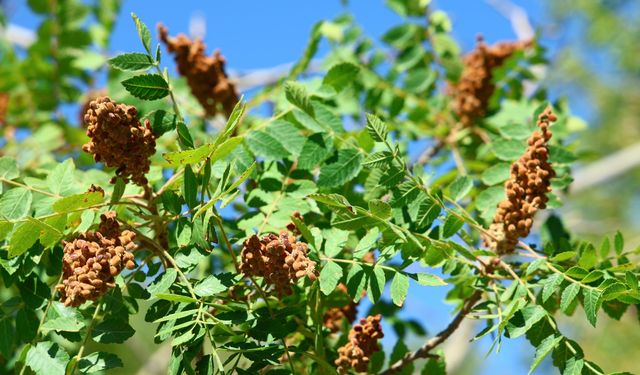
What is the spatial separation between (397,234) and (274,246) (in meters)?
0.25

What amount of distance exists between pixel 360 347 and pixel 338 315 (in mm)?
325

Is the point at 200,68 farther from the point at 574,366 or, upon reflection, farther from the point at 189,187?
the point at 574,366

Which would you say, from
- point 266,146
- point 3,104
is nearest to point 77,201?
point 266,146

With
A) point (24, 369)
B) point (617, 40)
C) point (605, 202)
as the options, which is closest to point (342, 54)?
point (24, 369)

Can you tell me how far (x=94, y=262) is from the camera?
1.32 m

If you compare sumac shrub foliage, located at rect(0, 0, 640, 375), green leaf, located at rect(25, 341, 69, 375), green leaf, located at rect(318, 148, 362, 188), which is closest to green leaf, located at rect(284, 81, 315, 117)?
sumac shrub foliage, located at rect(0, 0, 640, 375)

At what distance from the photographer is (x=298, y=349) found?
1.52 meters

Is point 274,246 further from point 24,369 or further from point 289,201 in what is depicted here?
point 24,369

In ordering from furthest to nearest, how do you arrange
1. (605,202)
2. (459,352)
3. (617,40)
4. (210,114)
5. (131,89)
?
(617,40), (605,202), (459,352), (210,114), (131,89)

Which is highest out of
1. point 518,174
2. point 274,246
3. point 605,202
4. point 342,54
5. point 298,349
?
point 605,202

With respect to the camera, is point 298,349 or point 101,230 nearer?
point 101,230

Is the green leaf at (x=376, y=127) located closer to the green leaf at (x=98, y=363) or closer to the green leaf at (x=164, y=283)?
the green leaf at (x=164, y=283)

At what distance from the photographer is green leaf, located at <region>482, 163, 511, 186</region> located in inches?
73.4

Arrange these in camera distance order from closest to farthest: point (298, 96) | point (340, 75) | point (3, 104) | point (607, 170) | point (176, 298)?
1. point (176, 298)
2. point (298, 96)
3. point (340, 75)
4. point (3, 104)
5. point (607, 170)
